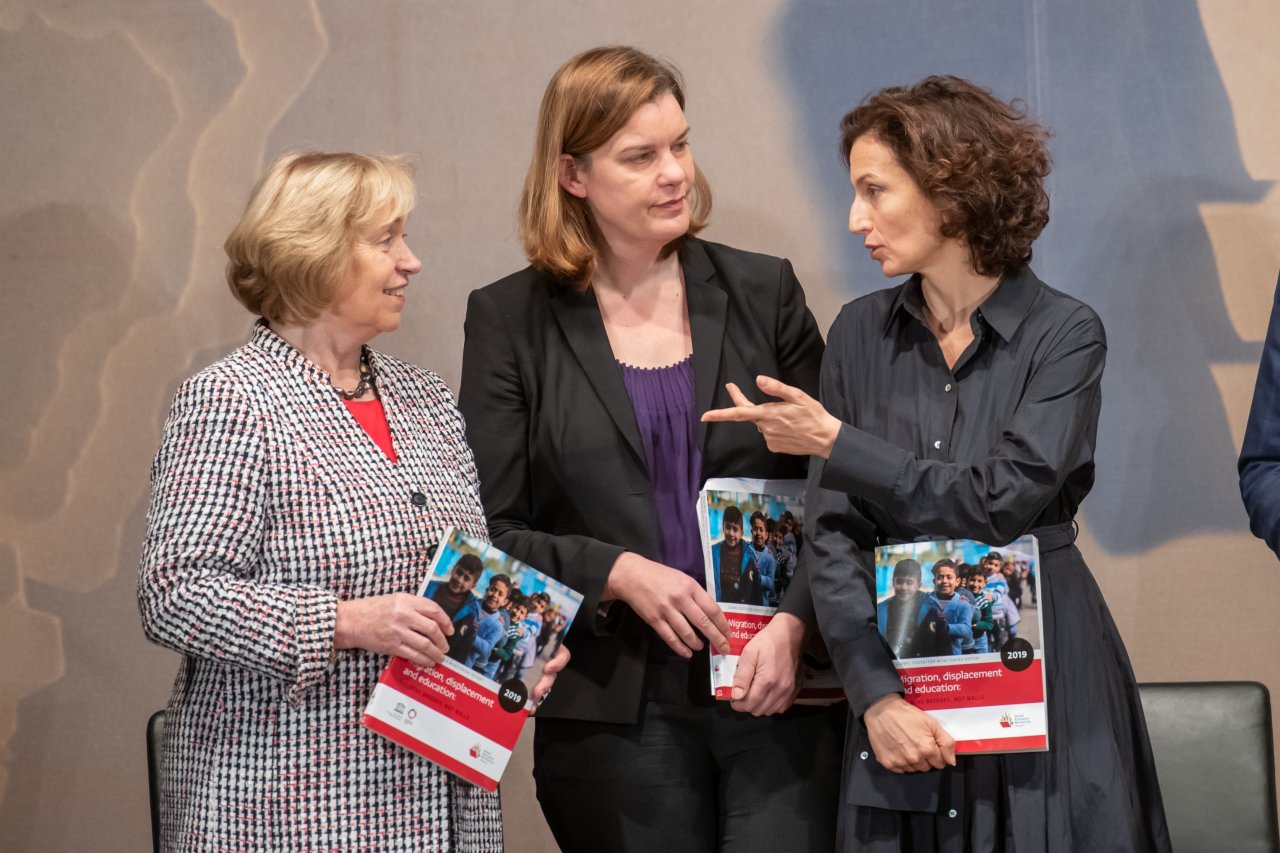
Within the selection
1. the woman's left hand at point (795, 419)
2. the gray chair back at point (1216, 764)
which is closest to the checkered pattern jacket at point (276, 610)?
the woman's left hand at point (795, 419)

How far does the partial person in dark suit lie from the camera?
92.2 inches

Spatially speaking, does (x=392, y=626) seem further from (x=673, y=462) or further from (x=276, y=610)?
(x=673, y=462)

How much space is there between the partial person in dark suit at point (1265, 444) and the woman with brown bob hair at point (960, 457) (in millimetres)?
321

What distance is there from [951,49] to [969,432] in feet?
6.02

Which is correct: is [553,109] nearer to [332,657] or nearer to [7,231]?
[332,657]

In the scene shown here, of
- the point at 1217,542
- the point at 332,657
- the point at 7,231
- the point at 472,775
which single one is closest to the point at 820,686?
the point at 472,775

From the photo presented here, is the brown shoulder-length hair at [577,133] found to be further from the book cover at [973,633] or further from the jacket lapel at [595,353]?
the book cover at [973,633]

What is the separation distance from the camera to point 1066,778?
83.5 inches

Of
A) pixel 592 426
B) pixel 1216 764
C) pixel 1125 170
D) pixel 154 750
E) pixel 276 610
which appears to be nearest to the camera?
pixel 276 610

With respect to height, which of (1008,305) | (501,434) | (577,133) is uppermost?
(577,133)

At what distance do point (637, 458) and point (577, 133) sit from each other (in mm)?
647

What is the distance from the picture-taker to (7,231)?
3.88 meters

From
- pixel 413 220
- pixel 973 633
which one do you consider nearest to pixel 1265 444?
pixel 973 633

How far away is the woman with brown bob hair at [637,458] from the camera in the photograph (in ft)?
8.14
